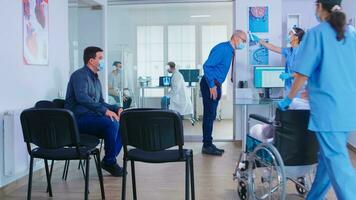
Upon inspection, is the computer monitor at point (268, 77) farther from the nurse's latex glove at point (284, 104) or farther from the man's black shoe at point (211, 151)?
the nurse's latex glove at point (284, 104)

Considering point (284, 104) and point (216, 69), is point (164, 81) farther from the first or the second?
point (284, 104)

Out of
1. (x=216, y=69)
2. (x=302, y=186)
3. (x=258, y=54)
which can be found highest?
(x=258, y=54)

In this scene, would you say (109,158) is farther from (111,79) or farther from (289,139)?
(111,79)

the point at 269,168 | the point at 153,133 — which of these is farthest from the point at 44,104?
the point at 269,168

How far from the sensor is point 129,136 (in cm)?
278

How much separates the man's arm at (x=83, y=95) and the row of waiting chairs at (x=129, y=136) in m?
0.58

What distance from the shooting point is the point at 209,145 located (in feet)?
17.1

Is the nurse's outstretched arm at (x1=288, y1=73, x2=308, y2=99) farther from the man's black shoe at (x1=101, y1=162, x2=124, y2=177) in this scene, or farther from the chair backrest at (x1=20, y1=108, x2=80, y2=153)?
the man's black shoe at (x1=101, y1=162, x2=124, y2=177)

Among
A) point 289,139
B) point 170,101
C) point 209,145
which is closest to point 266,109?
point 209,145

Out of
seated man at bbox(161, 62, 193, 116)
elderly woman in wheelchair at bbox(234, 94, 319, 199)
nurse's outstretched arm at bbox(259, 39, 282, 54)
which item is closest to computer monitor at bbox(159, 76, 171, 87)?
seated man at bbox(161, 62, 193, 116)

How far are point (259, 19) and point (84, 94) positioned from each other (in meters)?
3.00

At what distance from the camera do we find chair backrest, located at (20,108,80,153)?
2891 millimetres

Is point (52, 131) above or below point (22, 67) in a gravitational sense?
below

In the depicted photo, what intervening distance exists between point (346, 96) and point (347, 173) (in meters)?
0.44
